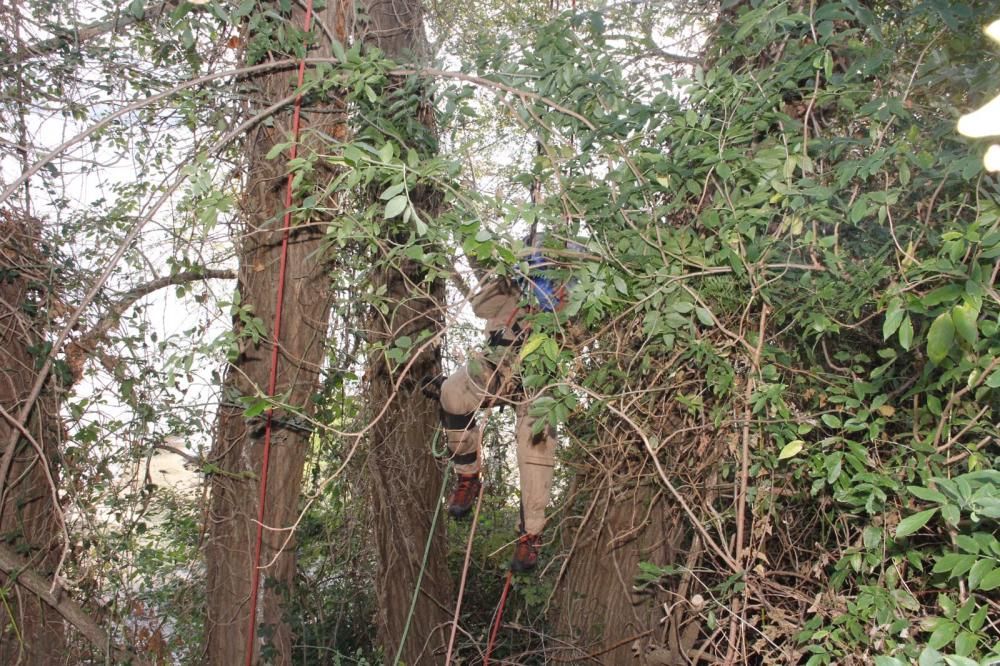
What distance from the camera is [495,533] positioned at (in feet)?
18.0

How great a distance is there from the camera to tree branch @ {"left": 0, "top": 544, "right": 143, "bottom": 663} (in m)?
3.72

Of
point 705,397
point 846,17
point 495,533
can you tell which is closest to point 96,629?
point 495,533

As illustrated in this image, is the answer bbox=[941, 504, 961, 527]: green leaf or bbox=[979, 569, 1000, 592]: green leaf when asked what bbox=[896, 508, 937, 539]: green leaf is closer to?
bbox=[941, 504, 961, 527]: green leaf

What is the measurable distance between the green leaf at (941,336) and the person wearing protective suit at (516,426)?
4.45 feet

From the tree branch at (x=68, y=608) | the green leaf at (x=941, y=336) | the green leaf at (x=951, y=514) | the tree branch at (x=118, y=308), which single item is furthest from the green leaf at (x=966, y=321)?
the tree branch at (x=68, y=608)

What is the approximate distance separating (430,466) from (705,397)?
79.3 inches

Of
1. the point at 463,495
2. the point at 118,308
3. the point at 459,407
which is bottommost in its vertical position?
the point at 463,495

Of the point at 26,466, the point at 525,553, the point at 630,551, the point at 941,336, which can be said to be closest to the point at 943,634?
the point at 941,336

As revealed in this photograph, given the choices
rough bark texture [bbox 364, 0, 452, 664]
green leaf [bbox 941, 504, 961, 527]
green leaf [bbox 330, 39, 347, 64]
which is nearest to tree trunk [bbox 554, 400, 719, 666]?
rough bark texture [bbox 364, 0, 452, 664]

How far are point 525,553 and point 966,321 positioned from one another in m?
2.33

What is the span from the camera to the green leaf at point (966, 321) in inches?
63.0

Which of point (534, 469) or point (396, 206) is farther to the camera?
point (534, 469)

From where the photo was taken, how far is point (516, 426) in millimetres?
3396

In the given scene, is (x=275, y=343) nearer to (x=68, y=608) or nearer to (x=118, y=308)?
(x=118, y=308)
